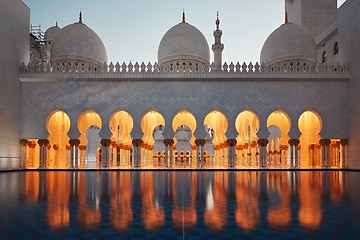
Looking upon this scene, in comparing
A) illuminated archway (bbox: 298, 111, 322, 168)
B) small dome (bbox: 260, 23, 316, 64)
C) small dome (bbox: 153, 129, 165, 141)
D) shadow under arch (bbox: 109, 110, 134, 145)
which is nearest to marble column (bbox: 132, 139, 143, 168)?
shadow under arch (bbox: 109, 110, 134, 145)

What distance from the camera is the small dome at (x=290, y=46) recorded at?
1556 centimetres

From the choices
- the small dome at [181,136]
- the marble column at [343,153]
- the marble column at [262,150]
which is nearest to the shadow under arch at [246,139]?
the marble column at [262,150]

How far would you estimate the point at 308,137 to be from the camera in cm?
1605

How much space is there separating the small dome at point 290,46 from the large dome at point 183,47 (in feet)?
9.71

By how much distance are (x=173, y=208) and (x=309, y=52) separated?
13569mm

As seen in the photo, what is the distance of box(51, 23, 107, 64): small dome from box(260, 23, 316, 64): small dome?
7.78 metres

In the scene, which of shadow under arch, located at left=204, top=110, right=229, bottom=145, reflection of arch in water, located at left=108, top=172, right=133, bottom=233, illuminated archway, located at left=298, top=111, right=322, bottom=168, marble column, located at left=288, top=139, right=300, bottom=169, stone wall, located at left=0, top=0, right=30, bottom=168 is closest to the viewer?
reflection of arch in water, located at left=108, top=172, right=133, bottom=233

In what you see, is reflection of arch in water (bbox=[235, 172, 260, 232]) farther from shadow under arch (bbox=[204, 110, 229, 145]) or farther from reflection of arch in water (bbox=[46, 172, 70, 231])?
shadow under arch (bbox=[204, 110, 229, 145])

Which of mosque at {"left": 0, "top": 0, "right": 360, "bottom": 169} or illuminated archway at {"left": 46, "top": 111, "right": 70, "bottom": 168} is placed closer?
mosque at {"left": 0, "top": 0, "right": 360, "bottom": 169}

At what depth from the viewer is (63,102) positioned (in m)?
13.8

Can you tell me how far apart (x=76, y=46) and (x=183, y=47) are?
15.4 feet

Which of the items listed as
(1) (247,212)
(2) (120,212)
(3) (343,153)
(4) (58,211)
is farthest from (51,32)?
(1) (247,212)

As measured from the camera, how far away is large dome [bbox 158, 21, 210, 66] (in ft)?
53.3

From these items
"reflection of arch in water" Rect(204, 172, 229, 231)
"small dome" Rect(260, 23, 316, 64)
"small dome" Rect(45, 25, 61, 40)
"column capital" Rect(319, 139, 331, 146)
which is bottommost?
"reflection of arch in water" Rect(204, 172, 229, 231)
